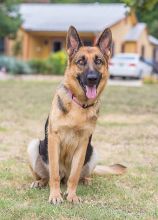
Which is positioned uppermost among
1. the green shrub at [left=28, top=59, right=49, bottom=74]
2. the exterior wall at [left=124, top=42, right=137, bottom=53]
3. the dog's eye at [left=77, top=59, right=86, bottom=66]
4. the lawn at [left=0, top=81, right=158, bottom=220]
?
the dog's eye at [left=77, top=59, right=86, bottom=66]

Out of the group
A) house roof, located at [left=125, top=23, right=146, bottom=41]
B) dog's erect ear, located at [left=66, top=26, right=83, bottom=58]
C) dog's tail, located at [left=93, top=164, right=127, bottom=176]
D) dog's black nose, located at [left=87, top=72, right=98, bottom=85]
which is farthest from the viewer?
house roof, located at [left=125, top=23, right=146, bottom=41]

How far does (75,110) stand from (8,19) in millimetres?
27893

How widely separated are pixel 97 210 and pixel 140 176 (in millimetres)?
1975

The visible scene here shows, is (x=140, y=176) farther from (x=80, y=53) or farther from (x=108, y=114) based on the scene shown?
(x=108, y=114)

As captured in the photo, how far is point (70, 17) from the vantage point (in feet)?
151

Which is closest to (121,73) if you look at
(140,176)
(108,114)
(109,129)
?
(108,114)

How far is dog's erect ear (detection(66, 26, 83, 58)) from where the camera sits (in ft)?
19.5

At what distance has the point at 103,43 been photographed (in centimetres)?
609

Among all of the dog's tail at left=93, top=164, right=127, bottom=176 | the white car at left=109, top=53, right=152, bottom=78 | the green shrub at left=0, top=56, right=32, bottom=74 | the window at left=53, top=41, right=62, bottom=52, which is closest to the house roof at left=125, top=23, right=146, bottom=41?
the window at left=53, top=41, right=62, bottom=52

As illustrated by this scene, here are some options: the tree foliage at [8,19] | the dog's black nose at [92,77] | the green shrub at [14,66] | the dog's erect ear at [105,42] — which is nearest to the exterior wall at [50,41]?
the green shrub at [14,66]

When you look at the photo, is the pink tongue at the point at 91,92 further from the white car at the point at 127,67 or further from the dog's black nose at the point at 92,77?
the white car at the point at 127,67

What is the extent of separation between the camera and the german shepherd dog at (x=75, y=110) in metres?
5.83

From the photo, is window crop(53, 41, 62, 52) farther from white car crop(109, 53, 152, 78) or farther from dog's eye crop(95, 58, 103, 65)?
dog's eye crop(95, 58, 103, 65)

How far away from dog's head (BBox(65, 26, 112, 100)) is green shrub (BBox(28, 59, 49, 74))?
30.2m
